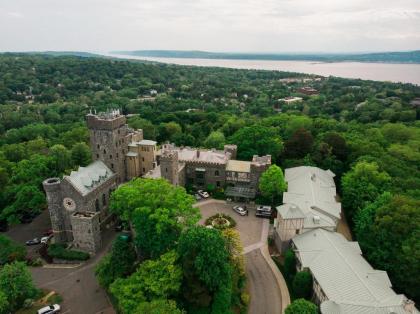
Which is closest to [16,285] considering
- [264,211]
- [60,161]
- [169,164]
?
[169,164]

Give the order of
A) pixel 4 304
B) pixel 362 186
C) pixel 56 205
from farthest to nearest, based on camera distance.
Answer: pixel 362 186 < pixel 56 205 < pixel 4 304

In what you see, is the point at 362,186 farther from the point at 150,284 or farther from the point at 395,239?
the point at 150,284

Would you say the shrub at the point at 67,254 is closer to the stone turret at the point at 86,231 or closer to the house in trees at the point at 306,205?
the stone turret at the point at 86,231

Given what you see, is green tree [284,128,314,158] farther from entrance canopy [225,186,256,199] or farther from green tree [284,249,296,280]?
green tree [284,249,296,280]

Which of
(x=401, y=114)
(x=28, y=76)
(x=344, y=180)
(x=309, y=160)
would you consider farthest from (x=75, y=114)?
(x=401, y=114)

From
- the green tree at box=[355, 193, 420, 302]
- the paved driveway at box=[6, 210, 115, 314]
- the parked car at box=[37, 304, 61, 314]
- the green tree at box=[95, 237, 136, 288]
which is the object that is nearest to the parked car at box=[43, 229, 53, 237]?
the paved driveway at box=[6, 210, 115, 314]

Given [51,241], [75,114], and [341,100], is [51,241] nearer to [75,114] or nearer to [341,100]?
[75,114]
